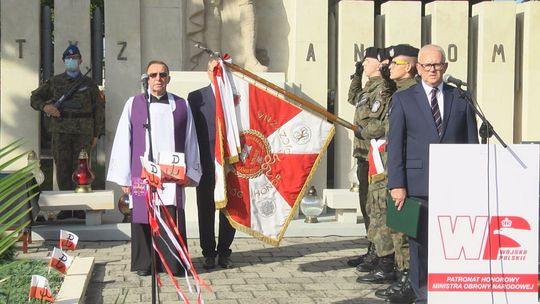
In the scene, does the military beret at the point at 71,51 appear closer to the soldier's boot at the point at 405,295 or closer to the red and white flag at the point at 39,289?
the red and white flag at the point at 39,289

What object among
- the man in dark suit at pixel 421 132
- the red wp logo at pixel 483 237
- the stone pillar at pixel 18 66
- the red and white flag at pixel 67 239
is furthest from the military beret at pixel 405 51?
the stone pillar at pixel 18 66

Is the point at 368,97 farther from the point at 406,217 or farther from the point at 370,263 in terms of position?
the point at 406,217

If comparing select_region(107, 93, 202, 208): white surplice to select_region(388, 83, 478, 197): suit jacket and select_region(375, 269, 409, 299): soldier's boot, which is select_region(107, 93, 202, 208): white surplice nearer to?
select_region(375, 269, 409, 299): soldier's boot

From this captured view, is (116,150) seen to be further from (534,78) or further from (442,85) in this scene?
(534,78)

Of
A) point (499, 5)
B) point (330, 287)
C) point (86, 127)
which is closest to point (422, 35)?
point (499, 5)

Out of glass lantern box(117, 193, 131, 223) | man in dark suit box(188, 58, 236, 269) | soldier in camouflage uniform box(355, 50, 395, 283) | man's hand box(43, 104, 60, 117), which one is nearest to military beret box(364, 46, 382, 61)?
soldier in camouflage uniform box(355, 50, 395, 283)

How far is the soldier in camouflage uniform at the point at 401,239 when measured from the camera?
5.65m

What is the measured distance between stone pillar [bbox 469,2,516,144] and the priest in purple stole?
17.9 feet

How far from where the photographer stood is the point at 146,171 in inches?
188

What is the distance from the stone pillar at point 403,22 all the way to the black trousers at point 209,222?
4442mm

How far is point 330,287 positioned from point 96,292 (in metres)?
1.93

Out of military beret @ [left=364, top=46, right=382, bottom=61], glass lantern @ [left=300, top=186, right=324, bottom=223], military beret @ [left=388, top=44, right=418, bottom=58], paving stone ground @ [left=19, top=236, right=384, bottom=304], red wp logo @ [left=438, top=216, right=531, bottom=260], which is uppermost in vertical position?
military beret @ [left=364, top=46, right=382, bottom=61]

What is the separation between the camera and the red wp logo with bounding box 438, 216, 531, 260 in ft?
14.6

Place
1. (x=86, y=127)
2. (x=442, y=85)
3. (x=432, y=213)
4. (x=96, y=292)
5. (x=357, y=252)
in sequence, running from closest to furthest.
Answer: (x=432, y=213) → (x=442, y=85) → (x=96, y=292) → (x=357, y=252) → (x=86, y=127)
